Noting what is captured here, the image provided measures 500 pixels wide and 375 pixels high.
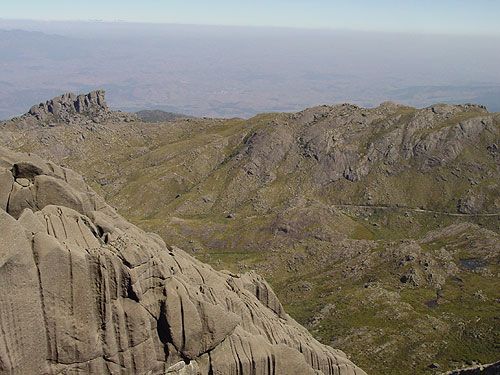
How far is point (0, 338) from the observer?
41.7 m

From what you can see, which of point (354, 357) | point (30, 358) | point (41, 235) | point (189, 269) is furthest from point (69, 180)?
point (354, 357)

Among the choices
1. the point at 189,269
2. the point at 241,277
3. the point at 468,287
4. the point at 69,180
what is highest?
the point at 69,180

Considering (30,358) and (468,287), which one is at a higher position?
(30,358)

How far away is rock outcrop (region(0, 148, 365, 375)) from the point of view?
43.3m

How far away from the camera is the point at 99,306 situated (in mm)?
46656

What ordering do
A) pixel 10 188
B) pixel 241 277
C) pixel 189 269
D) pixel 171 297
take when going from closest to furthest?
pixel 171 297 < pixel 10 188 < pixel 189 269 < pixel 241 277

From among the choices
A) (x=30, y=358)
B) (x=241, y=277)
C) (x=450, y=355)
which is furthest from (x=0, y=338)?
(x=450, y=355)

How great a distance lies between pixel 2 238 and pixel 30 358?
34.7 feet

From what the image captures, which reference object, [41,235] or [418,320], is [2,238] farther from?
[418,320]

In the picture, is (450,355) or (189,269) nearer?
(189,269)

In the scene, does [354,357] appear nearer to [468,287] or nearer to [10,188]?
[468,287]

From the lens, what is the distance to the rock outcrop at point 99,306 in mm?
43281

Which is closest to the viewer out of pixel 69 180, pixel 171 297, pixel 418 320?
pixel 171 297

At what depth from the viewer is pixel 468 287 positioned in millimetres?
178250
